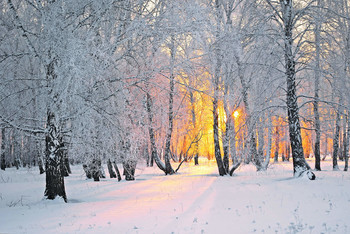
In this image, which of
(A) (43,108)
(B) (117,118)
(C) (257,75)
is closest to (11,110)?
(A) (43,108)

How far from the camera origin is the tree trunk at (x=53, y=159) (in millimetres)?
9016

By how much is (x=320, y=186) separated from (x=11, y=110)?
10.9m

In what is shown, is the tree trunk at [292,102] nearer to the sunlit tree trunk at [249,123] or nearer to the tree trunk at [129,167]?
the sunlit tree trunk at [249,123]

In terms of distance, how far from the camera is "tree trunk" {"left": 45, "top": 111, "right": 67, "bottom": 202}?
29.6 ft

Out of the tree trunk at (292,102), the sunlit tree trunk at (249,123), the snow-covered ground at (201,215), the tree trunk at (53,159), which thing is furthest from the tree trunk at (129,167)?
the tree trunk at (292,102)

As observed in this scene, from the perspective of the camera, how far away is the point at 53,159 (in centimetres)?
914

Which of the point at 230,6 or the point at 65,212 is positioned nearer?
the point at 65,212

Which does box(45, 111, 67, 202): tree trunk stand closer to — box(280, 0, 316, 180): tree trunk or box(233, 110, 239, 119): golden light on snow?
box(280, 0, 316, 180): tree trunk

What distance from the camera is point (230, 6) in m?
18.9

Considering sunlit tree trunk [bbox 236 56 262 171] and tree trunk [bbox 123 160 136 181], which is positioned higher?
sunlit tree trunk [bbox 236 56 262 171]

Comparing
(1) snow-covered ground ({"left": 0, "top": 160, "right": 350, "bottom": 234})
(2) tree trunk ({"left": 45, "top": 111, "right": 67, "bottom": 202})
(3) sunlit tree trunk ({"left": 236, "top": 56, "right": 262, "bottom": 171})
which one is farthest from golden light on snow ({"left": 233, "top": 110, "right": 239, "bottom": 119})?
(2) tree trunk ({"left": 45, "top": 111, "right": 67, "bottom": 202})

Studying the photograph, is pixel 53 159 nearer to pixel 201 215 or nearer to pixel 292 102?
pixel 201 215

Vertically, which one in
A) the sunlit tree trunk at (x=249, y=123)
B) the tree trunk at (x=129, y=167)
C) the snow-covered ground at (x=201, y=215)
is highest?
the sunlit tree trunk at (x=249, y=123)

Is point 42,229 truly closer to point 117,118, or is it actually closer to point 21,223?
point 21,223
